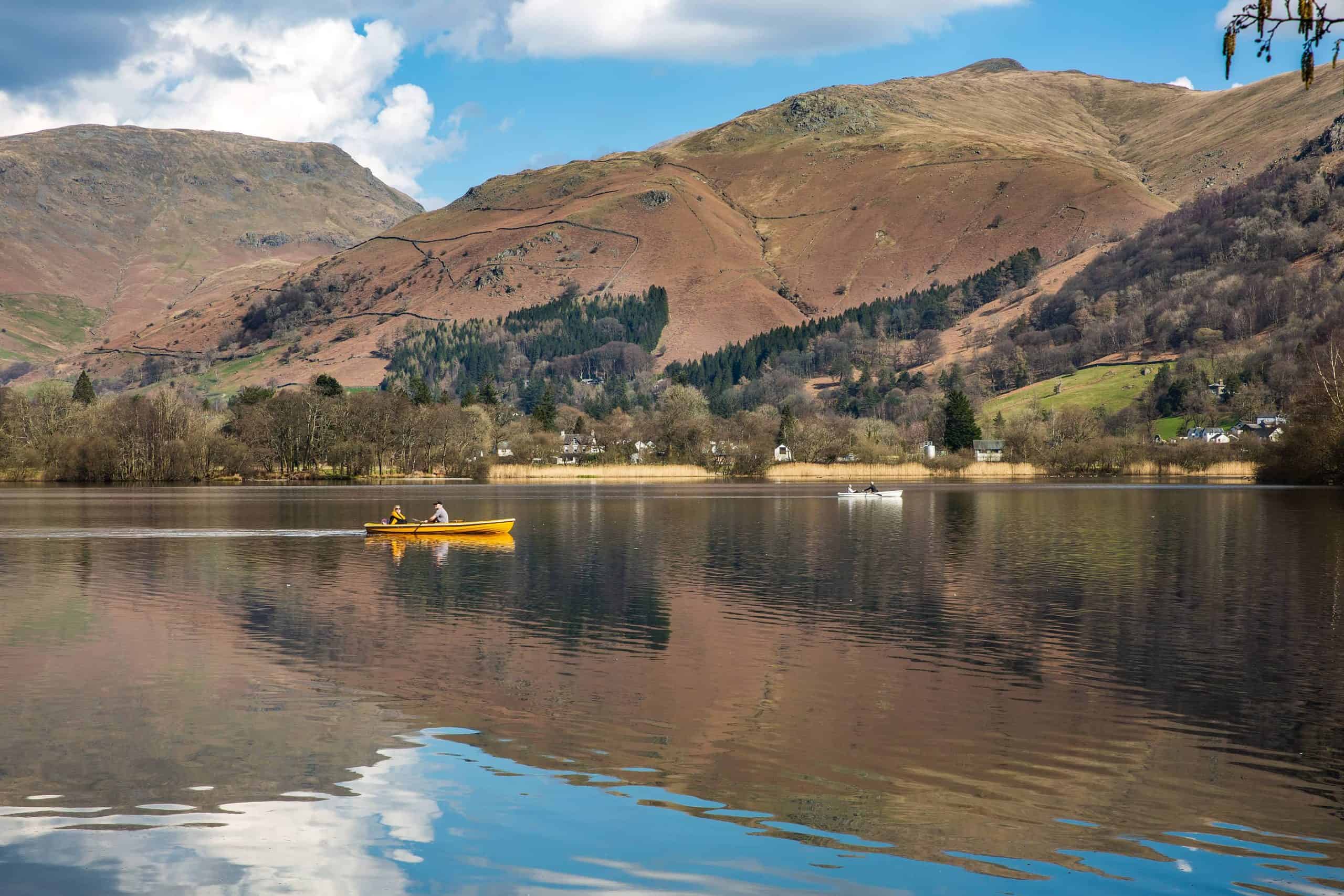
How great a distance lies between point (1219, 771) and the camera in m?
18.4

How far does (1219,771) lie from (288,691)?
18.3 m

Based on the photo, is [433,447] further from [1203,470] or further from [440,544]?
[1203,470]

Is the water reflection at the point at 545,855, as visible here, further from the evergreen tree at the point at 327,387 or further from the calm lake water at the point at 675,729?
the evergreen tree at the point at 327,387

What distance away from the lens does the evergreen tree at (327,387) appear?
176 m

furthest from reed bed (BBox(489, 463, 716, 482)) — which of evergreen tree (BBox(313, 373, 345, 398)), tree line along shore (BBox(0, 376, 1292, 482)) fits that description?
evergreen tree (BBox(313, 373, 345, 398))

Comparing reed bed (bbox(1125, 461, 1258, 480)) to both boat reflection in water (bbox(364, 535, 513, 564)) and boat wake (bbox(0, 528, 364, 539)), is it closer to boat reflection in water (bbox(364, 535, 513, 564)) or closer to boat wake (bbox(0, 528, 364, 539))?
boat reflection in water (bbox(364, 535, 513, 564))

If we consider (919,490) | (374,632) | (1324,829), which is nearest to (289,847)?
(1324,829)

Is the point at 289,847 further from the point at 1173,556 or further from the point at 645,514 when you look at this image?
the point at 645,514

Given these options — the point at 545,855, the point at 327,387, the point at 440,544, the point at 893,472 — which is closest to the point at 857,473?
the point at 893,472

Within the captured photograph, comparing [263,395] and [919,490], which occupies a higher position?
[263,395]

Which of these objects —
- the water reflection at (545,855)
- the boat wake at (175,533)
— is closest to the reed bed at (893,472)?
the boat wake at (175,533)

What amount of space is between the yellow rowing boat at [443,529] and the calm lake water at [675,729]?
42.7 ft

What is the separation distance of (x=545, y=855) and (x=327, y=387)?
174 metres

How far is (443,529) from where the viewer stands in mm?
63281
